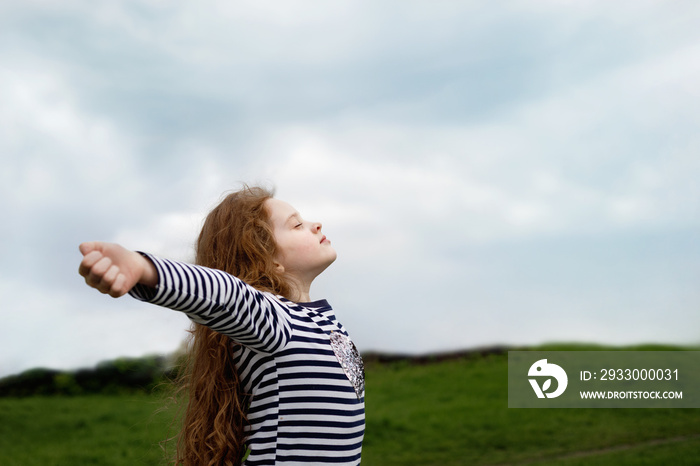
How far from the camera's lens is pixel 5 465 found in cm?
628

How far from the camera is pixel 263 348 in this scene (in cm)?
190

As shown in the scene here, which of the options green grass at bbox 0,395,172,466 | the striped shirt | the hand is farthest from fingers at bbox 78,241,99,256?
green grass at bbox 0,395,172,466

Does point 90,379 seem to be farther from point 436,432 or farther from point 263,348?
point 263,348

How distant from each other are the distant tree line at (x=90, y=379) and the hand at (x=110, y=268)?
6.50m

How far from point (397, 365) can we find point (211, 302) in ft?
29.5

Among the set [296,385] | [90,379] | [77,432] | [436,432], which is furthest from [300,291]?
[90,379]

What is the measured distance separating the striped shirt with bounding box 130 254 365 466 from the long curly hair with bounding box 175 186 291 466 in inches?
2.4

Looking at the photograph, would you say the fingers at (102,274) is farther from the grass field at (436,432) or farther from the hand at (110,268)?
the grass field at (436,432)

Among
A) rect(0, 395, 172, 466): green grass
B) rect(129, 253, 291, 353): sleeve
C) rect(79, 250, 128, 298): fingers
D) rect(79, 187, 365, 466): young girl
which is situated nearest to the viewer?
rect(79, 250, 128, 298): fingers

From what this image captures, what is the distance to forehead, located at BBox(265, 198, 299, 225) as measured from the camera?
2344 millimetres

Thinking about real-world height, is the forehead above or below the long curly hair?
above

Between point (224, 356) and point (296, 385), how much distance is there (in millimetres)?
360

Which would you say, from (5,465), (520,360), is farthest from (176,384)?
(520,360)

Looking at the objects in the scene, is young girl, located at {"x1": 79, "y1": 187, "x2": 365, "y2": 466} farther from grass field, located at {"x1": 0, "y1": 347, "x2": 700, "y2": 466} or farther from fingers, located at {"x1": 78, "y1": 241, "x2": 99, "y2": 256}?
grass field, located at {"x1": 0, "y1": 347, "x2": 700, "y2": 466}
